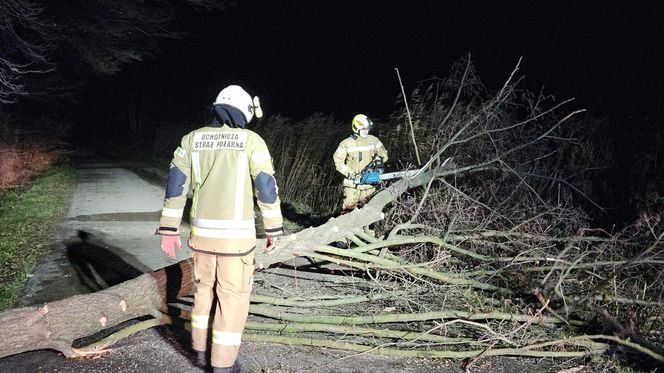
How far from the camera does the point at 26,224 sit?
7660 mm

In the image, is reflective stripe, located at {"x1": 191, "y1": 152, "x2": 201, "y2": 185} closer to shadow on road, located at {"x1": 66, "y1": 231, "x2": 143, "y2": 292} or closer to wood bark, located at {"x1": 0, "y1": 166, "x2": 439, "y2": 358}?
wood bark, located at {"x1": 0, "y1": 166, "x2": 439, "y2": 358}

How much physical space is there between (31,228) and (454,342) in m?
6.45

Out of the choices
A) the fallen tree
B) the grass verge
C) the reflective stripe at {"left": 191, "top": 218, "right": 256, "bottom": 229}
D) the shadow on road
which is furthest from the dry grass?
the reflective stripe at {"left": 191, "top": 218, "right": 256, "bottom": 229}

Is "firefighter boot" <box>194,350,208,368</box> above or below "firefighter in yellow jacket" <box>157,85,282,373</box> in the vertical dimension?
below

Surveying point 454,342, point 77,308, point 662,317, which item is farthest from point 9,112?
point 662,317

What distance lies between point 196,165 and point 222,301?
81 centimetres

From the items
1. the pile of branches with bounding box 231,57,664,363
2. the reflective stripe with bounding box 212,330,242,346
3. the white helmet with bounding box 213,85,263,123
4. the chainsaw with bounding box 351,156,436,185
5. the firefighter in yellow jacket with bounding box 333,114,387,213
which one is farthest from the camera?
the firefighter in yellow jacket with bounding box 333,114,387,213

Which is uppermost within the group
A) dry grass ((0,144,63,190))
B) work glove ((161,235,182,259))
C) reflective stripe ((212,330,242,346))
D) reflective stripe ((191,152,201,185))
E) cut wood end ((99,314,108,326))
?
reflective stripe ((191,152,201,185))

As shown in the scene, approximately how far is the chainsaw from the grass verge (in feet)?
11.7

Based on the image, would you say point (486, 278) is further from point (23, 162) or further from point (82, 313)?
point (23, 162)

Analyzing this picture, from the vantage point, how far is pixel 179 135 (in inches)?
904

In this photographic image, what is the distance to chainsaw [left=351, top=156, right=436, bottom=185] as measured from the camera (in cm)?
568

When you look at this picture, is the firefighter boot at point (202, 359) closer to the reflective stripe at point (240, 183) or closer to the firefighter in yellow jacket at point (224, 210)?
the firefighter in yellow jacket at point (224, 210)

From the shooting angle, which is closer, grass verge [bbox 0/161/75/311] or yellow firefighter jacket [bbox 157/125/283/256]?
yellow firefighter jacket [bbox 157/125/283/256]
